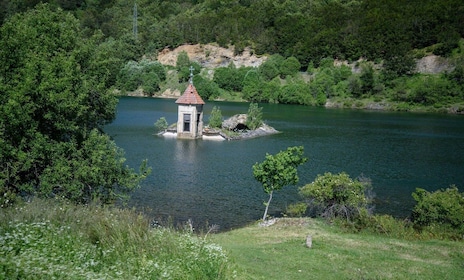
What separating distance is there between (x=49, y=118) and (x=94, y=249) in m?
9.41

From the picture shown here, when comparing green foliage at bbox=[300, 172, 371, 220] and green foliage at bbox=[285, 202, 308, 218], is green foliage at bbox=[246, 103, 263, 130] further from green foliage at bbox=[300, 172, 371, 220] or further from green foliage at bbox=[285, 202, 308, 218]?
green foliage at bbox=[300, 172, 371, 220]

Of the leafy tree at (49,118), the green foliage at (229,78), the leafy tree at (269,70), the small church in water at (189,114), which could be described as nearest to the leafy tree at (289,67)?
the leafy tree at (269,70)

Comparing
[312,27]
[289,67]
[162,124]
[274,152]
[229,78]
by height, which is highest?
[312,27]

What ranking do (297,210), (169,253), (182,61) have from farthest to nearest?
1. (182,61)
2. (297,210)
3. (169,253)

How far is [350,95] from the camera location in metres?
110

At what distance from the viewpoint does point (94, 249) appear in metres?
10.4

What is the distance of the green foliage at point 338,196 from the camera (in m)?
22.6

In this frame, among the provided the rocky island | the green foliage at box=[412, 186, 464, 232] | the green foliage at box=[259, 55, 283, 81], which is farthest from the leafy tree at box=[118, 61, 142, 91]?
the green foliage at box=[412, 186, 464, 232]

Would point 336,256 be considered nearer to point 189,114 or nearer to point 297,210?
point 297,210

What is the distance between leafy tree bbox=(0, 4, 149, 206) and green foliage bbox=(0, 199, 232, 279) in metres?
5.68

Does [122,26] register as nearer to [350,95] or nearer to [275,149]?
[350,95]

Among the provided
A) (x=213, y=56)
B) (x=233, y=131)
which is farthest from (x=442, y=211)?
(x=213, y=56)

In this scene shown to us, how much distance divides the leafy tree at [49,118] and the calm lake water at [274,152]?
3.33 m

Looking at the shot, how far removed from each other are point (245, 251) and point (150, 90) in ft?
353
